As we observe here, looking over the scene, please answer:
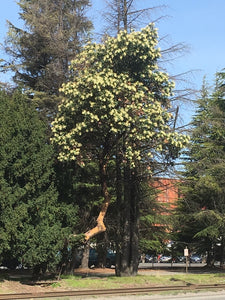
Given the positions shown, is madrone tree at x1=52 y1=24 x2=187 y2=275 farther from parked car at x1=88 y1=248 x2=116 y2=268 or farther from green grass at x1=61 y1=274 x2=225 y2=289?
parked car at x1=88 y1=248 x2=116 y2=268

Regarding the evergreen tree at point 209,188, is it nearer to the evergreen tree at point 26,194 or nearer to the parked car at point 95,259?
the parked car at point 95,259

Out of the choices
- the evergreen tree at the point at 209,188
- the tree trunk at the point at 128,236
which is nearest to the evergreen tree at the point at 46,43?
the tree trunk at the point at 128,236

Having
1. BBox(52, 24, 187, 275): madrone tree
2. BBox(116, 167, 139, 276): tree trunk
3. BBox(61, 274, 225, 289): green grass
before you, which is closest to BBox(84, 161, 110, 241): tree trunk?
BBox(52, 24, 187, 275): madrone tree

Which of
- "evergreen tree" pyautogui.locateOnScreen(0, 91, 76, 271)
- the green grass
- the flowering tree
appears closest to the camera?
"evergreen tree" pyautogui.locateOnScreen(0, 91, 76, 271)

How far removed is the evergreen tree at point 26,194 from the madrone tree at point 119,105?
3.45 ft

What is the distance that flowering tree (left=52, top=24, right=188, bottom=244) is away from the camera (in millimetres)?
13531

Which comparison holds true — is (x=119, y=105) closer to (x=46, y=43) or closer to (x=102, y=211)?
(x=102, y=211)

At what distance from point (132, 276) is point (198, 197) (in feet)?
48.8

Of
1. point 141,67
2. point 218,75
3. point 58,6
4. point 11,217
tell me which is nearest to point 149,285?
point 11,217

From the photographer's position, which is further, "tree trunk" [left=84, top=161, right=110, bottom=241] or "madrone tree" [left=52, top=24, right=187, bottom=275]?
"tree trunk" [left=84, top=161, right=110, bottom=241]

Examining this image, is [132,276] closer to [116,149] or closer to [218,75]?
[116,149]

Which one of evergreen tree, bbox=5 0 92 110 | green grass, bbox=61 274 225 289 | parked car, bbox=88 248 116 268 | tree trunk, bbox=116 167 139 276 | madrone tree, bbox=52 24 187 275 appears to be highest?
evergreen tree, bbox=5 0 92 110

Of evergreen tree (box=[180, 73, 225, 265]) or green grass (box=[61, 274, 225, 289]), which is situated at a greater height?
evergreen tree (box=[180, 73, 225, 265])

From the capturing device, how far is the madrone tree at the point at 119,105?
1354 cm
